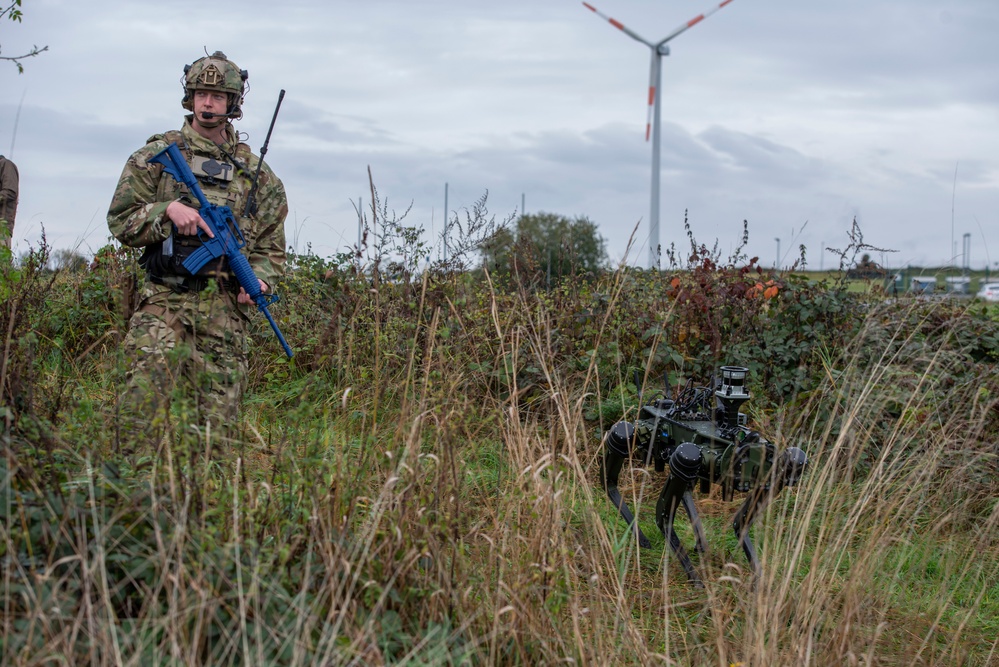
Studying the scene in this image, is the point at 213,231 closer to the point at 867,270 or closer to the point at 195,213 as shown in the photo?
the point at 195,213

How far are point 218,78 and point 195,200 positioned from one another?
0.62 m

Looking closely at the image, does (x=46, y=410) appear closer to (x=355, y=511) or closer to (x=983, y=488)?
(x=355, y=511)

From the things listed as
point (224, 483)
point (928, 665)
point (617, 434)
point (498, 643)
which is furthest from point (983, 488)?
point (224, 483)

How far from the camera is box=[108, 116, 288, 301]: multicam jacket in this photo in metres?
4.62

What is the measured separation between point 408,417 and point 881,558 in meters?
1.88

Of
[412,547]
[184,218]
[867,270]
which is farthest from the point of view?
[867,270]

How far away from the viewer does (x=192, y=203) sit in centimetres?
479

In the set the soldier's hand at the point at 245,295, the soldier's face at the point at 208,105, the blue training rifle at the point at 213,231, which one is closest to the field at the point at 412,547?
the soldier's hand at the point at 245,295

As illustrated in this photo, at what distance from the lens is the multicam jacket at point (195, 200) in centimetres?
462

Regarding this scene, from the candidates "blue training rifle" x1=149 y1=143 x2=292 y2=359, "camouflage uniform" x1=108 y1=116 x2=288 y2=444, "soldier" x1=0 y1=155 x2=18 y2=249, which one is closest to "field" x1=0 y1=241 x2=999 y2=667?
"camouflage uniform" x1=108 y1=116 x2=288 y2=444

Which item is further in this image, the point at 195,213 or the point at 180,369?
the point at 195,213

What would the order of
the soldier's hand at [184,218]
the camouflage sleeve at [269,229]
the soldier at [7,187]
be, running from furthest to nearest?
1. the soldier at [7,187]
2. the camouflage sleeve at [269,229]
3. the soldier's hand at [184,218]

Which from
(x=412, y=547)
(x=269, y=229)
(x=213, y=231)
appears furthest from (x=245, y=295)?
(x=412, y=547)

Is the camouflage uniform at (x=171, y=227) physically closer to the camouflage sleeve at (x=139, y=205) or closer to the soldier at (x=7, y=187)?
the camouflage sleeve at (x=139, y=205)
